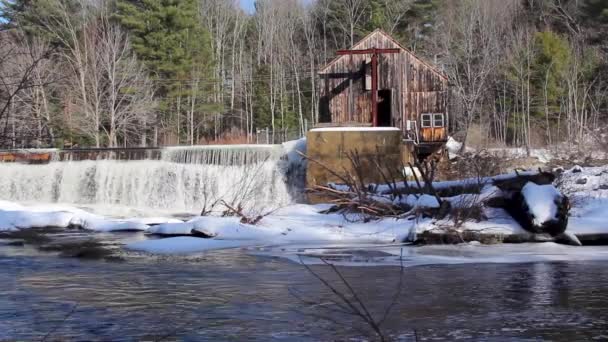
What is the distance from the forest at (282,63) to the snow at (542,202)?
95.2 ft

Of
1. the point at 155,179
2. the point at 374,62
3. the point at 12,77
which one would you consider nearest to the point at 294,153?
the point at 155,179

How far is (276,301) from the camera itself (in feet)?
30.6

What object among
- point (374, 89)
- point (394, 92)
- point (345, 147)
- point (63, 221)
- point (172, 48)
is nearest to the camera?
point (63, 221)

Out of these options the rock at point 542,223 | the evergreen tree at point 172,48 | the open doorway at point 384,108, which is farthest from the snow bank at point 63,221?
the evergreen tree at point 172,48

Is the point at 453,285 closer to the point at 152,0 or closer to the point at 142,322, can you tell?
the point at 142,322

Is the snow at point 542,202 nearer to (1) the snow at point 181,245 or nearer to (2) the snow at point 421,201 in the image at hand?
(2) the snow at point 421,201

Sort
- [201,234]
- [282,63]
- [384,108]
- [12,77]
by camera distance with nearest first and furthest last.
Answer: [12,77] → [201,234] → [384,108] → [282,63]

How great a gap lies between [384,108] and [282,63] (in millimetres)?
24152

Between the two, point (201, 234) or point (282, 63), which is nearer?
point (201, 234)

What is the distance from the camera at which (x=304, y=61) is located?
207 ft

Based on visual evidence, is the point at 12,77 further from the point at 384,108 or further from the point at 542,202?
the point at 384,108

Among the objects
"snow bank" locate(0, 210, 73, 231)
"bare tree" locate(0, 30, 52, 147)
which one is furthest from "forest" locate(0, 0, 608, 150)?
"bare tree" locate(0, 30, 52, 147)

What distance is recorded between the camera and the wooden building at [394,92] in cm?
3612

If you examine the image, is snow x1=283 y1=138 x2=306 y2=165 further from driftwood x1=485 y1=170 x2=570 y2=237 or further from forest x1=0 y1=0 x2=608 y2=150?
forest x1=0 y1=0 x2=608 y2=150
